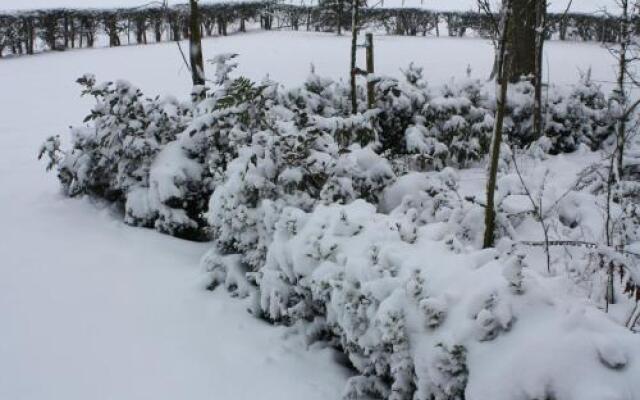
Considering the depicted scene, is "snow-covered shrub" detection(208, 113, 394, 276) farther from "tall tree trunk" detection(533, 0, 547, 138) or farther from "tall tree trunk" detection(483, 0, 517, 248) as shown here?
"tall tree trunk" detection(533, 0, 547, 138)

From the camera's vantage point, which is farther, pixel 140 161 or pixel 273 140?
pixel 140 161

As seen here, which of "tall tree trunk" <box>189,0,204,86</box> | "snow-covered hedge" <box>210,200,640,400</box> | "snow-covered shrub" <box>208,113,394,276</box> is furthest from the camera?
"tall tree trunk" <box>189,0,204,86</box>

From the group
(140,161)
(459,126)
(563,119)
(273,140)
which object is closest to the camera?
(273,140)

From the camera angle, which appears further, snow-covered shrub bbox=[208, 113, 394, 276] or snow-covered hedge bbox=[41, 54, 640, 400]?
snow-covered shrub bbox=[208, 113, 394, 276]

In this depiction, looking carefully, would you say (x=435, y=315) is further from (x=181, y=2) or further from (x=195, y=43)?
(x=181, y=2)

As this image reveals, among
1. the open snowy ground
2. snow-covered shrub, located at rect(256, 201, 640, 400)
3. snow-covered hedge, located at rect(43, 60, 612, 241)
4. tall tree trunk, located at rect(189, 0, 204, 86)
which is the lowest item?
the open snowy ground

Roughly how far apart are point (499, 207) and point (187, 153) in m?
2.88

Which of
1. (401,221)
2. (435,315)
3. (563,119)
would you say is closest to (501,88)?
(401,221)

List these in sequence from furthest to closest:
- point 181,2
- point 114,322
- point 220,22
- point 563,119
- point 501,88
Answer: point 181,2 → point 220,22 → point 563,119 → point 114,322 → point 501,88

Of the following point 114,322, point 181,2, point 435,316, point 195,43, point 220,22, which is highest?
point 181,2

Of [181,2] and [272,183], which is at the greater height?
[181,2]

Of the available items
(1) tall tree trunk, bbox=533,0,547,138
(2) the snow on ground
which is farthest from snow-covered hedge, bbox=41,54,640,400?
(2) the snow on ground

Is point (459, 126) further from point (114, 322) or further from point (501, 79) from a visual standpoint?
point (114, 322)

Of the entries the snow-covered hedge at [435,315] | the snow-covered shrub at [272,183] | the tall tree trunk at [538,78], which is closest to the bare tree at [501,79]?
the snow-covered hedge at [435,315]
